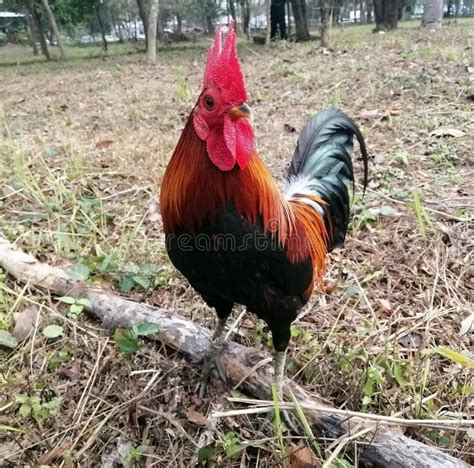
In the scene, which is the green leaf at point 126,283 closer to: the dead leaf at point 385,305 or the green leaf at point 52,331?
the green leaf at point 52,331

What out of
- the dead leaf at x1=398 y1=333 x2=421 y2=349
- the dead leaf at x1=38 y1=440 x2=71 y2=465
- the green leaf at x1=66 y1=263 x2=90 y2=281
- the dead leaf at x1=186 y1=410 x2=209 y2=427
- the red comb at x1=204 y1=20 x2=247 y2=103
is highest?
the red comb at x1=204 y1=20 x2=247 y2=103

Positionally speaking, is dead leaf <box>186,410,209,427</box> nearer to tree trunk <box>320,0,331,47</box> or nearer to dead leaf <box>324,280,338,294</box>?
dead leaf <box>324,280,338,294</box>

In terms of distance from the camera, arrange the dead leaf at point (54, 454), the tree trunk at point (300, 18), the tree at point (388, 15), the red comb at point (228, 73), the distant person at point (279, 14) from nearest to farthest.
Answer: the red comb at point (228, 73)
the dead leaf at point (54, 454)
the distant person at point (279, 14)
the tree trunk at point (300, 18)
the tree at point (388, 15)

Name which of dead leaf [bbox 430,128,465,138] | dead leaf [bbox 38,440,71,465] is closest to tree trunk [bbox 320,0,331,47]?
dead leaf [bbox 430,128,465,138]

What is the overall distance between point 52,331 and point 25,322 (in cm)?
23

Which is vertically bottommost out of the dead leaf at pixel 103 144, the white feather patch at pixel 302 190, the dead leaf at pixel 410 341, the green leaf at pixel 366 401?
the dead leaf at pixel 410 341

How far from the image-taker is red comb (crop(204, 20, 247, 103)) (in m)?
1.50

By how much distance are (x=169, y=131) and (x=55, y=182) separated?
70.9 inches

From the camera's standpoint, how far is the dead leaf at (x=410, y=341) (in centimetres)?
230

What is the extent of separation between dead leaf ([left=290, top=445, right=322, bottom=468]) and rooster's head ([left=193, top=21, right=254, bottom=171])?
1.05 meters

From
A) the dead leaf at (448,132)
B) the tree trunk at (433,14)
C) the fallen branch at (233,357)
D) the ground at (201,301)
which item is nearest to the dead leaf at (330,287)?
the ground at (201,301)

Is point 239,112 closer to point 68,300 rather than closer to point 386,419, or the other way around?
point 386,419

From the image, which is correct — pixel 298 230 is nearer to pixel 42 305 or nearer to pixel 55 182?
pixel 42 305

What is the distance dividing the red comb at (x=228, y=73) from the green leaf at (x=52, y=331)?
1341mm
